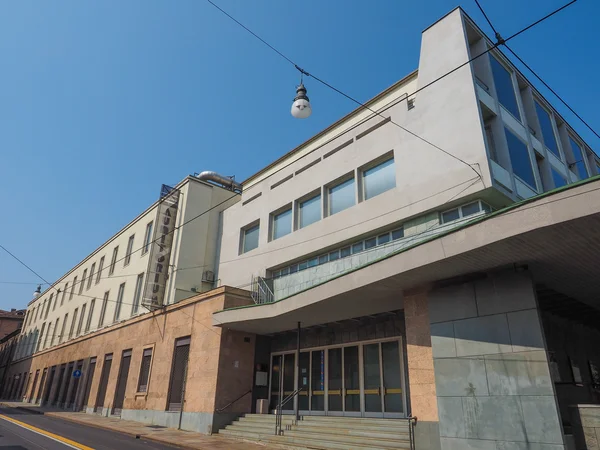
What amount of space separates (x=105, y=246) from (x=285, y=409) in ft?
79.2

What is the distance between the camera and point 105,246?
3353 centimetres

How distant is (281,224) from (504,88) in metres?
11.1

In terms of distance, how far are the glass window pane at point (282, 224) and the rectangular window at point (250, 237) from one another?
145 cm

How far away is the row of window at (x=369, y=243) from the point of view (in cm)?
1216

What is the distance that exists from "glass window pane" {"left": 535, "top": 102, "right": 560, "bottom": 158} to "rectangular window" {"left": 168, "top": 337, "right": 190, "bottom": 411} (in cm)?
1889

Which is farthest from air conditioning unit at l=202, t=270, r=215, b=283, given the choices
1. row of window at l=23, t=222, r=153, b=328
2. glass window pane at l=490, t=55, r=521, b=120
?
glass window pane at l=490, t=55, r=521, b=120

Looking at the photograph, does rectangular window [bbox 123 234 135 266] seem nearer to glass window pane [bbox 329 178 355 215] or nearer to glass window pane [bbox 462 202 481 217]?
glass window pane [bbox 329 178 355 215]

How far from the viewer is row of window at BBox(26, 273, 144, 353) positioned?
2545 cm

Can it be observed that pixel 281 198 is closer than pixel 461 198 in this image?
No

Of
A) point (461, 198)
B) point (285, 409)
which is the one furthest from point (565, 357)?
point (285, 409)

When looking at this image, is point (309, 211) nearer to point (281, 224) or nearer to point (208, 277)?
point (281, 224)

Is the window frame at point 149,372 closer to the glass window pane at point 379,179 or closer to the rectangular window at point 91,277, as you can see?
the glass window pane at point 379,179

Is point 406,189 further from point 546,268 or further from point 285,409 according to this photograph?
point 285,409

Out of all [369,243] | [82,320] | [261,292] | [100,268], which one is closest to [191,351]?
[261,292]
